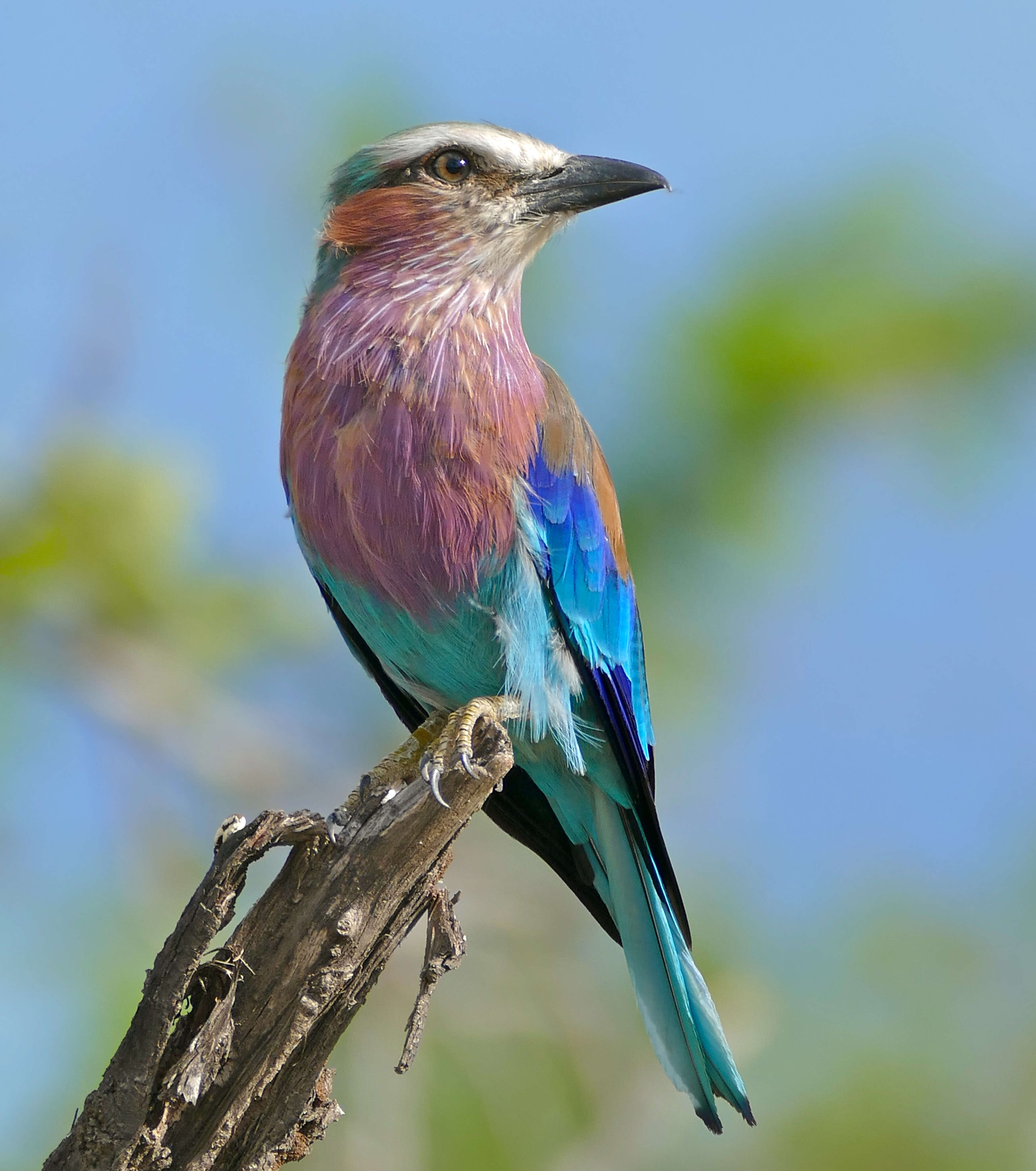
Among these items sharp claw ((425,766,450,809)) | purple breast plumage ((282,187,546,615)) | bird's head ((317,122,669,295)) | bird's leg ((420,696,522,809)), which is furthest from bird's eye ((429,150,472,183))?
sharp claw ((425,766,450,809))

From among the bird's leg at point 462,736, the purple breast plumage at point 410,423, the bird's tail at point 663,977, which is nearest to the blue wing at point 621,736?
the bird's tail at point 663,977

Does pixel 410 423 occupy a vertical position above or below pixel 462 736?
above

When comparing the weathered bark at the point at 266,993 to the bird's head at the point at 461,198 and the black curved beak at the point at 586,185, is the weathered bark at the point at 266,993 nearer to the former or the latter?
the bird's head at the point at 461,198

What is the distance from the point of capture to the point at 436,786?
3232 millimetres

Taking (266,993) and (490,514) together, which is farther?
(490,514)

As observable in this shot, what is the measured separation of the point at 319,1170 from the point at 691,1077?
196 centimetres

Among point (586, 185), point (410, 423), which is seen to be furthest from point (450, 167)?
point (410, 423)

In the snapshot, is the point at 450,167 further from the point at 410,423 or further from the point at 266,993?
the point at 266,993

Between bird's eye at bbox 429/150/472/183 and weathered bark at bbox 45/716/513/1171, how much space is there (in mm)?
1963

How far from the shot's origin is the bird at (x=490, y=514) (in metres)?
3.68

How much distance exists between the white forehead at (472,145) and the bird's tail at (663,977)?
205cm

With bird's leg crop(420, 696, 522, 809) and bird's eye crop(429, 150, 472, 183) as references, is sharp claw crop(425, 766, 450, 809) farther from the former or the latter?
bird's eye crop(429, 150, 472, 183)

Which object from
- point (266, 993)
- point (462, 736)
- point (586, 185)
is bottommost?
point (266, 993)

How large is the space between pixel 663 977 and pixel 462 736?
1177mm
